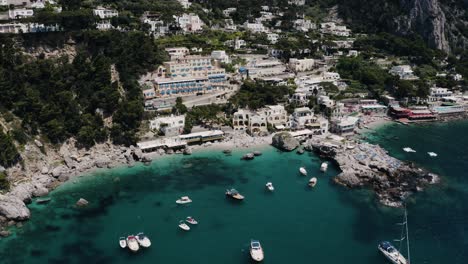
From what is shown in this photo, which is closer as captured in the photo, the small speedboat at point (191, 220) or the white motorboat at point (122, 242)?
the white motorboat at point (122, 242)

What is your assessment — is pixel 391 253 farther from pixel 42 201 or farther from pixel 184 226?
pixel 42 201

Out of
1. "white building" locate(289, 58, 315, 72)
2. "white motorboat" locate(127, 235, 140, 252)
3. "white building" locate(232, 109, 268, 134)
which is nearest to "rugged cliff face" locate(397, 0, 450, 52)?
"white building" locate(289, 58, 315, 72)

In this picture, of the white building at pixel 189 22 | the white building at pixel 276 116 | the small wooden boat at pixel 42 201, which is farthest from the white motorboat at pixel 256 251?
the white building at pixel 189 22

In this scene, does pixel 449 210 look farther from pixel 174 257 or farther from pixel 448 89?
pixel 448 89

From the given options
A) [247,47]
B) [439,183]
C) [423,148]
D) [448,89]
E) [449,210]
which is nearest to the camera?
[449,210]

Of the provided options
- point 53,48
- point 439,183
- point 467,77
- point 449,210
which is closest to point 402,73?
point 467,77

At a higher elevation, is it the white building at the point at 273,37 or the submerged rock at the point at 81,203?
the white building at the point at 273,37

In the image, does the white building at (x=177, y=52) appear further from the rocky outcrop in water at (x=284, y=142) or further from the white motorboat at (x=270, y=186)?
the white motorboat at (x=270, y=186)

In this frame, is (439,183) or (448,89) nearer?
(439,183)
